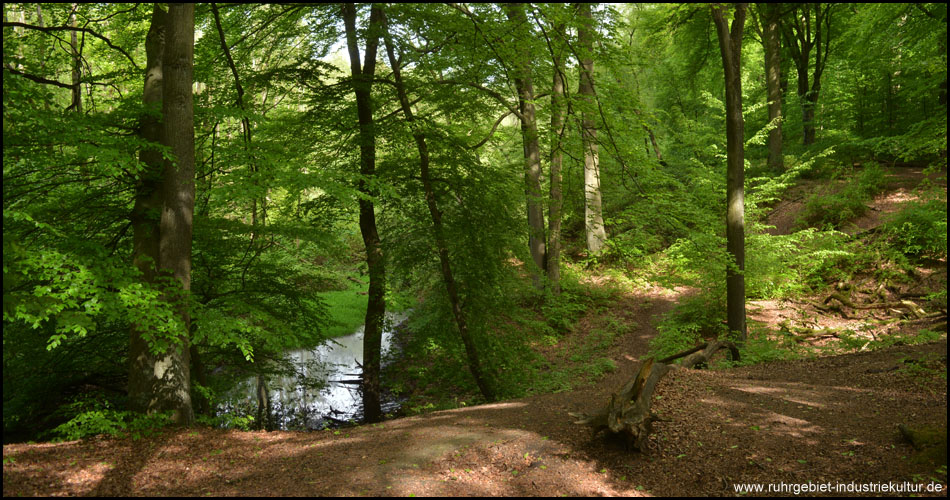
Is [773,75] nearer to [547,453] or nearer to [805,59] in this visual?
[805,59]

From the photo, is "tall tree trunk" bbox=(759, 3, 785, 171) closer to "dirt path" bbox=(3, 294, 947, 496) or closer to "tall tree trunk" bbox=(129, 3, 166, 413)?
"dirt path" bbox=(3, 294, 947, 496)

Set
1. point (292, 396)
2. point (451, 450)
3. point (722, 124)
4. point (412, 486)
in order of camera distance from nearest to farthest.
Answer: point (412, 486), point (451, 450), point (292, 396), point (722, 124)

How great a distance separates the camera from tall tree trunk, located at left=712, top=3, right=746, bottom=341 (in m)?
9.34

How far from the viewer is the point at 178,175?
595 centimetres

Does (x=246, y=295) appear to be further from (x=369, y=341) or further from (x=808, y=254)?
(x=808, y=254)

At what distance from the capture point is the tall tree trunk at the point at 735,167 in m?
9.34

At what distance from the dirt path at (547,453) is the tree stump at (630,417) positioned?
5.8 inches

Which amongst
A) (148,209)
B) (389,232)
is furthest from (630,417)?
(389,232)

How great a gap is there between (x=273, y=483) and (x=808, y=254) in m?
11.9

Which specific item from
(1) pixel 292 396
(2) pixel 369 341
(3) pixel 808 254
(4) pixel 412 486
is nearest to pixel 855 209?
(3) pixel 808 254

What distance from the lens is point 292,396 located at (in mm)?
12234

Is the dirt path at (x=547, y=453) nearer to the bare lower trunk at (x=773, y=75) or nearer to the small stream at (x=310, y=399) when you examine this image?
the small stream at (x=310, y=399)

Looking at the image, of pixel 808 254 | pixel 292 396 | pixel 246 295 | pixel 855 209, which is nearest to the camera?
pixel 246 295

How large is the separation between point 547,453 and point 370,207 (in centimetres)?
649
